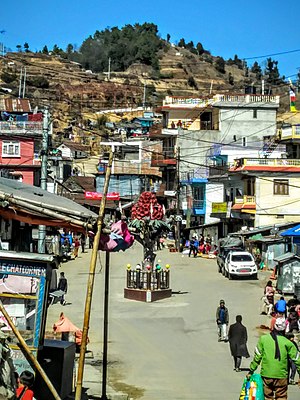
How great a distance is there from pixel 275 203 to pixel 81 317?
1111 inches

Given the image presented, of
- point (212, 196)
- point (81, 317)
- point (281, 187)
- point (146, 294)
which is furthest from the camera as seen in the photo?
point (212, 196)

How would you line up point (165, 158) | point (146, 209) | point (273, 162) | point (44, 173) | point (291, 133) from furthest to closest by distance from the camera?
point (165, 158), point (291, 133), point (273, 162), point (146, 209), point (44, 173)

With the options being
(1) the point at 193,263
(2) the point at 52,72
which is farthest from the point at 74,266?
(2) the point at 52,72

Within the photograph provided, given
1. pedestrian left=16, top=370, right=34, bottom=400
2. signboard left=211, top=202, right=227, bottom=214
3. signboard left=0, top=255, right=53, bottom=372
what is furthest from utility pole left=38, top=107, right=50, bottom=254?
signboard left=211, top=202, right=227, bottom=214

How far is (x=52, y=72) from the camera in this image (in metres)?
189

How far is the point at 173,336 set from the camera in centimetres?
2338

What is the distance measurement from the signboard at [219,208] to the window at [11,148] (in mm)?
14826

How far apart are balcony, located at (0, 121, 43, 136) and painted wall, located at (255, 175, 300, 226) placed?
55.4 feet

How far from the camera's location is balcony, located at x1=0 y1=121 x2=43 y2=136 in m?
59.2

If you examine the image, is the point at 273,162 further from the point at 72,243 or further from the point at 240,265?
the point at 72,243

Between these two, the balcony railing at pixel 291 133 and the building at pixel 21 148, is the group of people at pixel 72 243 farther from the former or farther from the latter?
the balcony railing at pixel 291 133

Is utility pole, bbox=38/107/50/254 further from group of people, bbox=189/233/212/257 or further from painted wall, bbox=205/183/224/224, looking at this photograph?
painted wall, bbox=205/183/224/224

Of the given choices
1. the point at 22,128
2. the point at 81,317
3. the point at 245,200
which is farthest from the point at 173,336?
the point at 22,128

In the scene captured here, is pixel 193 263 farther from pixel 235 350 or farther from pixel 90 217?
pixel 90 217
